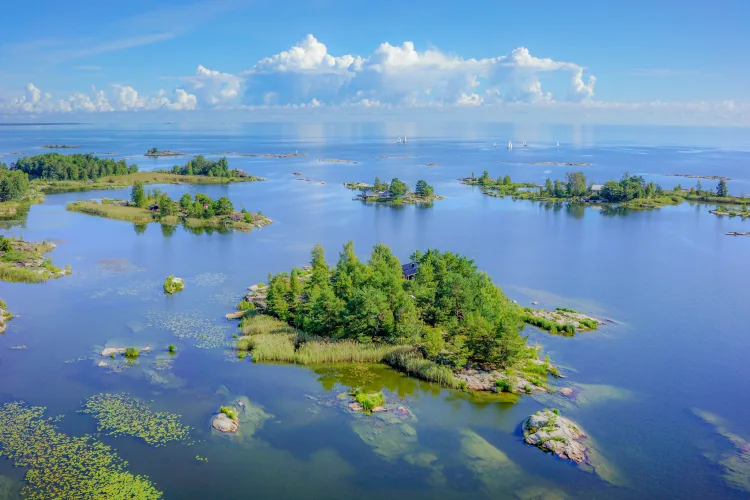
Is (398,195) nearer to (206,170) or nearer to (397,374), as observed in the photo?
(206,170)

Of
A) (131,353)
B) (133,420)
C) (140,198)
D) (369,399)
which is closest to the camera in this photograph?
(133,420)

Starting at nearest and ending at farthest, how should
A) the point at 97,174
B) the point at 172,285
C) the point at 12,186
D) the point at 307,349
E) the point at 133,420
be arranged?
1. the point at 133,420
2. the point at 307,349
3. the point at 172,285
4. the point at 12,186
5. the point at 97,174

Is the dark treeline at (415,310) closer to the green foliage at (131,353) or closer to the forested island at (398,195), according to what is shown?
the green foliage at (131,353)

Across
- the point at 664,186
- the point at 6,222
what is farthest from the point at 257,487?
the point at 664,186

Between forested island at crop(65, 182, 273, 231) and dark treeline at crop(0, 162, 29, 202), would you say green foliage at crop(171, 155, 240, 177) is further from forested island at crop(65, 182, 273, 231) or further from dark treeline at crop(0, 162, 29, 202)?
forested island at crop(65, 182, 273, 231)

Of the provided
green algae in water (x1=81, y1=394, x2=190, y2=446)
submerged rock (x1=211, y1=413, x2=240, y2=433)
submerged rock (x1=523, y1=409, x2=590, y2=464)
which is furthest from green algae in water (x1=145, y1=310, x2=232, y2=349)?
submerged rock (x1=523, y1=409, x2=590, y2=464)

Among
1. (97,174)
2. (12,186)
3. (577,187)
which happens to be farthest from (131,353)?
(97,174)
